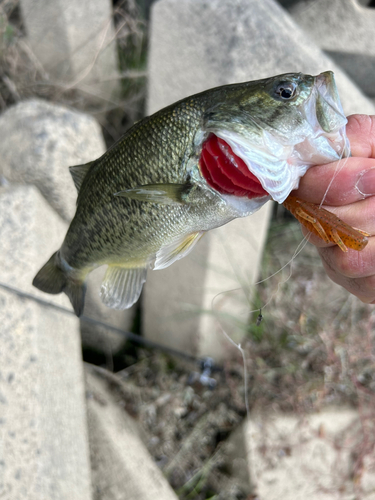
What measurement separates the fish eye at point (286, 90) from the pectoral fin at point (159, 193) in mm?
244

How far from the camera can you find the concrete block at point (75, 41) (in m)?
2.32

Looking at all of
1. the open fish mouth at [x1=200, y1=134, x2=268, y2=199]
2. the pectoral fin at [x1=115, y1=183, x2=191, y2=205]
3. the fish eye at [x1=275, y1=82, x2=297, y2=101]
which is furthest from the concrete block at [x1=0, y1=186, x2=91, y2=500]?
the fish eye at [x1=275, y1=82, x2=297, y2=101]

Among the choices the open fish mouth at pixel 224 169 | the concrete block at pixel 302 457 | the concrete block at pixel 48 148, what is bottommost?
the concrete block at pixel 302 457

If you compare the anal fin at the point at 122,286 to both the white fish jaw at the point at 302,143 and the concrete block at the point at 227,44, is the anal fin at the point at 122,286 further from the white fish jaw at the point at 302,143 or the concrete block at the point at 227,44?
the concrete block at the point at 227,44

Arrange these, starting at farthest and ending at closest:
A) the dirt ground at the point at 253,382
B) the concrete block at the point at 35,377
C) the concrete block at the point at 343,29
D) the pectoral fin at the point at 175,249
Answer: the concrete block at the point at 343,29 < the dirt ground at the point at 253,382 < the concrete block at the point at 35,377 < the pectoral fin at the point at 175,249

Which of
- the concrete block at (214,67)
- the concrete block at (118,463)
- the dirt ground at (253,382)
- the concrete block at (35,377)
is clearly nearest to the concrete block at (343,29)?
the concrete block at (214,67)

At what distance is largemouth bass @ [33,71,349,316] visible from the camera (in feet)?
2.43

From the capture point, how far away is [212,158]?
77cm

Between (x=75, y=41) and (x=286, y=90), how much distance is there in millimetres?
2122

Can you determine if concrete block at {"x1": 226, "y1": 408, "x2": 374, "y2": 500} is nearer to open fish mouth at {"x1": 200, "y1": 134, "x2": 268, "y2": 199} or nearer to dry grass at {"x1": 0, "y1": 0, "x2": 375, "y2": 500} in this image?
dry grass at {"x1": 0, "y1": 0, "x2": 375, "y2": 500}

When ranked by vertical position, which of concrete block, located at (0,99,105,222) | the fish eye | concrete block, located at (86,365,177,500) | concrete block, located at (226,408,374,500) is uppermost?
the fish eye

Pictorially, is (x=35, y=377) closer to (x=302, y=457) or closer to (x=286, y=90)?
(x=286, y=90)

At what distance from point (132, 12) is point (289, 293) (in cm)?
215

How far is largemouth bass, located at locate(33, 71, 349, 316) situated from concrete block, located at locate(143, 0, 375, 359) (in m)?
0.97
